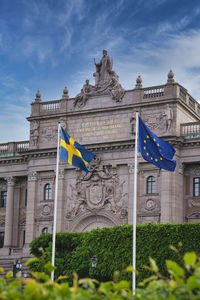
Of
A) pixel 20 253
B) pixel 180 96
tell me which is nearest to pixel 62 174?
pixel 20 253

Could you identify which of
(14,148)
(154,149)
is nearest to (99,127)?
(14,148)

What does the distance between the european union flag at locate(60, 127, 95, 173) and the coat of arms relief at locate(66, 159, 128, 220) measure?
60.0 ft

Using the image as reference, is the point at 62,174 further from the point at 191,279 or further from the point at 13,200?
the point at 191,279

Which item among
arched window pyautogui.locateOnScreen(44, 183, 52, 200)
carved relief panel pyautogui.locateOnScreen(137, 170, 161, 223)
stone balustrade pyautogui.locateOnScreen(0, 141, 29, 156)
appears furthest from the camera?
stone balustrade pyautogui.locateOnScreen(0, 141, 29, 156)

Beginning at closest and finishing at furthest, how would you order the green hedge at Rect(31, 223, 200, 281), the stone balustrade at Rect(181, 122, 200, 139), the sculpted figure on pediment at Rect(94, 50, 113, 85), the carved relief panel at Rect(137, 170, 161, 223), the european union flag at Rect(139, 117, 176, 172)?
1. the european union flag at Rect(139, 117, 176, 172)
2. the green hedge at Rect(31, 223, 200, 281)
3. the carved relief panel at Rect(137, 170, 161, 223)
4. the stone balustrade at Rect(181, 122, 200, 139)
5. the sculpted figure on pediment at Rect(94, 50, 113, 85)

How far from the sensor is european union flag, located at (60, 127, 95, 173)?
33969 mm

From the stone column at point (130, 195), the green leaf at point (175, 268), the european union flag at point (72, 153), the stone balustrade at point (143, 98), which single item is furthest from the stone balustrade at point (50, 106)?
the green leaf at point (175, 268)

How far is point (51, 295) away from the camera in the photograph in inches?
295

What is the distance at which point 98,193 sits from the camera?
178ft

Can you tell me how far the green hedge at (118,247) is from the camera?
119 feet

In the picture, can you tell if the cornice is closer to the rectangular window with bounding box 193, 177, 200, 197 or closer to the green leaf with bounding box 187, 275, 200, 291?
the rectangular window with bounding box 193, 177, 200, 197

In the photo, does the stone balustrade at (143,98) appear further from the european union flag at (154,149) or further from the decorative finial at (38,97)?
the european union flag at (154,149)

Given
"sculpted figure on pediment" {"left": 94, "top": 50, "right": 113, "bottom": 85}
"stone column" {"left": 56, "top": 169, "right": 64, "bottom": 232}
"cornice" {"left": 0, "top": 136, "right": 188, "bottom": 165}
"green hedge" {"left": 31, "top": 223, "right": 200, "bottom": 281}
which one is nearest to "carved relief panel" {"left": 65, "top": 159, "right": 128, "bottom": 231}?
"stone column" {"left": 56, "top": 169, "right": 64, "bottom": 232}

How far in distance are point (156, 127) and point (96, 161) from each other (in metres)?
6.17
